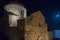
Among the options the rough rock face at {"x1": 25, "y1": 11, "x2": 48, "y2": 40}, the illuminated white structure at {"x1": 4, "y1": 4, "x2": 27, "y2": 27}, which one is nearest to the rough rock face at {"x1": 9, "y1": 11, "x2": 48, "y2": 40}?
the rough rock face at {"x1": 25, "y1": 11, "x2": 48, "y2": 40}

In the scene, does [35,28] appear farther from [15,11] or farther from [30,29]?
[15,11]

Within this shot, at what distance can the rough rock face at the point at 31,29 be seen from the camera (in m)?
16.8

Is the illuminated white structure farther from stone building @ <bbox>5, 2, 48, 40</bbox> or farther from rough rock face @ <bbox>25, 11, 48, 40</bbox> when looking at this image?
rough rock face @ <bbox>25, 11, 48, 40</bbox>

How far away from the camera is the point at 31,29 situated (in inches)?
679

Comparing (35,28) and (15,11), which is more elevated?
A: (15,11)

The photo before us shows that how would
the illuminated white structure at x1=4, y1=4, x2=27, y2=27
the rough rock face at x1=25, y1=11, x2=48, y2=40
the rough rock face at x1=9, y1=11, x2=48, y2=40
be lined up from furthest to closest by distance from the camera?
the illuminated white structure at x1=4, y1=4, x2=27, y2=27 < the rough rock face at x1=25, y1=11, x2=48, y2=40 < the rough rock face at x1=9, y1=11, x2=48, y2=40

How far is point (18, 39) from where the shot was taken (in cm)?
1708

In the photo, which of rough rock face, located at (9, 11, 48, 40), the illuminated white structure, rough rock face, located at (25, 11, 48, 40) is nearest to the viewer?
rough rock face, located at (9, 11, 48, 40)

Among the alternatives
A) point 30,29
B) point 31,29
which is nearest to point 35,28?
point 31,29

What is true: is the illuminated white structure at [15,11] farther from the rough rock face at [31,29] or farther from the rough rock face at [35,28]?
the rough rock face at [35,28]

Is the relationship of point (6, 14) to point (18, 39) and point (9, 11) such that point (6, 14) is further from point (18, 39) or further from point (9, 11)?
point (18, 39)

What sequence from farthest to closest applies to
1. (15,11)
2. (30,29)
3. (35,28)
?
(15,11) → (35,28) → (30,29)

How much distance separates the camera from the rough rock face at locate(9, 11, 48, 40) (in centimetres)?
1680

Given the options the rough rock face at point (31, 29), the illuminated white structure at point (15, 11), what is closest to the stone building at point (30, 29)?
the rough rock face at point (31, 29)
